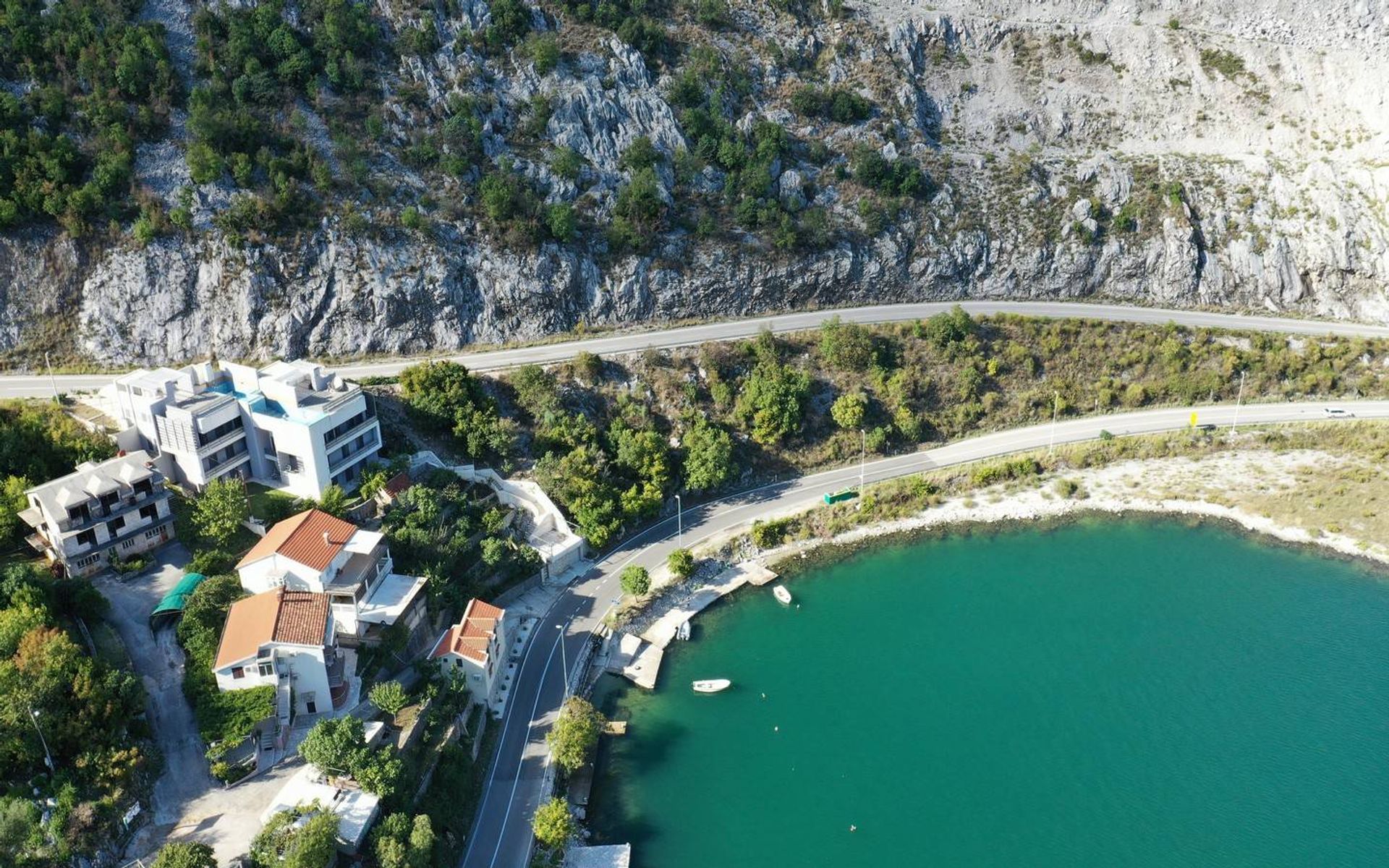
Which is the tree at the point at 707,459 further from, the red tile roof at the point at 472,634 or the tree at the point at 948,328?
the tree at the point at 948,328

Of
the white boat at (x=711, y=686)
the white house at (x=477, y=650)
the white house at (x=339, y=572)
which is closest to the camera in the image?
the white house at (x=339, y=572)

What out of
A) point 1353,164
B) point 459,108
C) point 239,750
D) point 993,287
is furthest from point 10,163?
point 1353,164

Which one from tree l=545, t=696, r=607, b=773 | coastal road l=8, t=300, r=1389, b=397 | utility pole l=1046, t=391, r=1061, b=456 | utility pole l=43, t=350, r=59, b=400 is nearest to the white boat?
tree l=545, t=696, r=607, b=773

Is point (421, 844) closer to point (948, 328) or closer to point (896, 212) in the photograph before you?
point (948, 328)

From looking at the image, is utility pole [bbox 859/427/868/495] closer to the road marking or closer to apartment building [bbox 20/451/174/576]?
the road marking

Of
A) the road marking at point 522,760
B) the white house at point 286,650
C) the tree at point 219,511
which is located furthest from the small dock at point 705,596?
the tree at point 219,511
